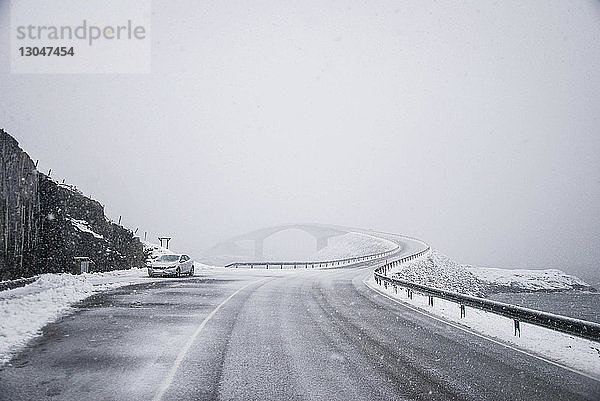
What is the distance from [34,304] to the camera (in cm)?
1337

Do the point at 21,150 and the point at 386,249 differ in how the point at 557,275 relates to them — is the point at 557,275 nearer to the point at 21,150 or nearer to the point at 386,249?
the point at 386,249

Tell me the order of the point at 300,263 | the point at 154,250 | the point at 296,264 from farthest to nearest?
the point at 300,263
the point at 296,264
the point at 154,250

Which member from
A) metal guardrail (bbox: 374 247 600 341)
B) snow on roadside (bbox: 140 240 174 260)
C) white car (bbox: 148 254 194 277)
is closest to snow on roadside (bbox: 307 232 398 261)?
snow on roadside (bbox: 140 240 174 260)

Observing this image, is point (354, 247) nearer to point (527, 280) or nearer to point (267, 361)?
point (527, 280)

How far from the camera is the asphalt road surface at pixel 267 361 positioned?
6445mm

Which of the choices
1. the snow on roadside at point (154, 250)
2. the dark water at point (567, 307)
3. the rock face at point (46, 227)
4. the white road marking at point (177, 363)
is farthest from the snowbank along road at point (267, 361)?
the dark water at point (567, 307)

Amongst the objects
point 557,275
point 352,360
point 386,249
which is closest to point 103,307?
point 352,360

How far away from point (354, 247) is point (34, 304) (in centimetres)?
8929

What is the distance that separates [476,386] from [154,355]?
5550 millimetres

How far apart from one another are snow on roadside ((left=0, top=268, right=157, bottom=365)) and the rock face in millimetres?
1929

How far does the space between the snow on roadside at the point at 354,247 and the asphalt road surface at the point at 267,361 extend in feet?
248

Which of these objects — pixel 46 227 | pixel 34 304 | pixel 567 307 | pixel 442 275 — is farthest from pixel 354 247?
pixel 34 304

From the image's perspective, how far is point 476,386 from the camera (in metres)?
6.93

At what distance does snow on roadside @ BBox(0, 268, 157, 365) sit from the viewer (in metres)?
9.51
